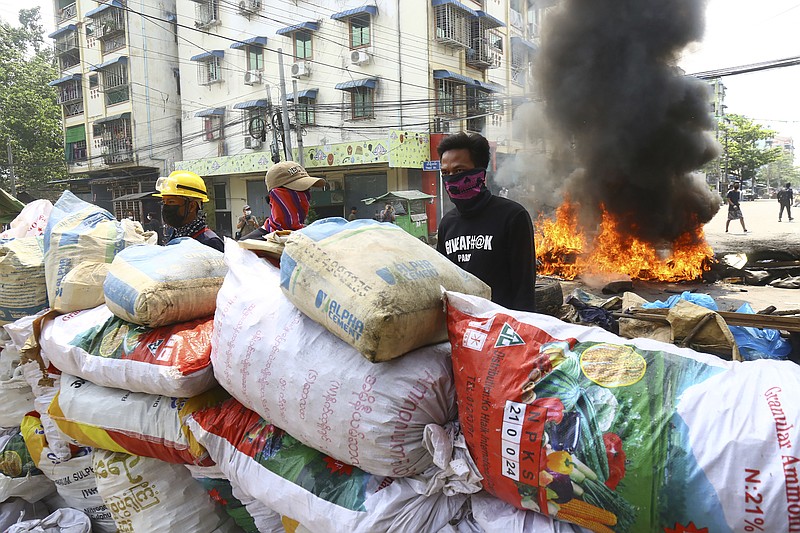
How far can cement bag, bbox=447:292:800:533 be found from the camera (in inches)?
32.1

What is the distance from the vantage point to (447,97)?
21.1m

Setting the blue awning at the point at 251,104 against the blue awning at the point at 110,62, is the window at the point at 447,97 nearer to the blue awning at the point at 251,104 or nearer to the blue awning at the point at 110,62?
the blue awning at the point at 251,104

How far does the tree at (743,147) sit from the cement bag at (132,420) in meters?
47.7

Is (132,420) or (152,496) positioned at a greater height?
(132,420)

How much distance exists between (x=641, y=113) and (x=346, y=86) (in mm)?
12294

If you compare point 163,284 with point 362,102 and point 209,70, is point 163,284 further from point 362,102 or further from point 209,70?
point 209,70

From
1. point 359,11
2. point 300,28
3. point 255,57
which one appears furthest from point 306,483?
point 255,57

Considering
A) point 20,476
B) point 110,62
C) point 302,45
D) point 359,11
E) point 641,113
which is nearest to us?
point 20,476

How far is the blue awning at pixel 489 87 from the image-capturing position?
22342mm

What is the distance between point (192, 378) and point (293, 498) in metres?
0.55

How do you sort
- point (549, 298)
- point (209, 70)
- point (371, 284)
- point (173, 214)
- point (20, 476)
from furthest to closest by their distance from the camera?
point (209, 70), point (549, 298), point (173, 214), point (20, 476), point (371, 284)

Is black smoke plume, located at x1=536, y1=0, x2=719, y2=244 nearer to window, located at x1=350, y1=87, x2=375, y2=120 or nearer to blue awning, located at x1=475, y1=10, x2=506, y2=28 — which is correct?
window, located at x1=350, y1=87, x2=375, y2=120

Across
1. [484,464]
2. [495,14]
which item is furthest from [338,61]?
[484,464]

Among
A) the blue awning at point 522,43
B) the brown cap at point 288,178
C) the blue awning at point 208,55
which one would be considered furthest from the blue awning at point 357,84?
the brown cap at point 288,178
